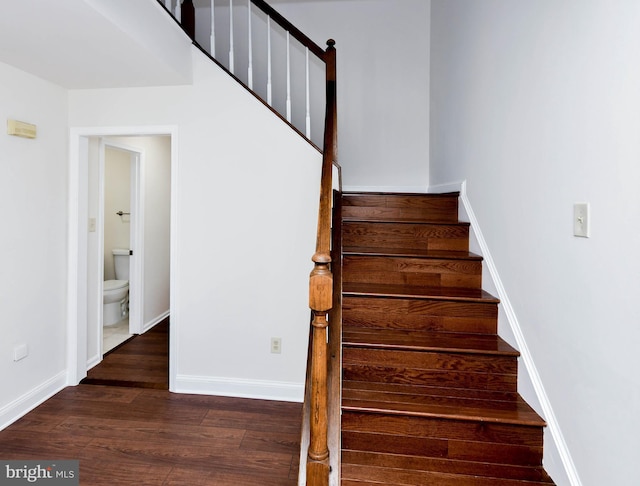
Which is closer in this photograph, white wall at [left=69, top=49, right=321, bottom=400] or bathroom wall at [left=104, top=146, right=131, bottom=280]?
white wall at [left=69, top=49, right=321, bottom=400]

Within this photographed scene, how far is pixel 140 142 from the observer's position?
390cm

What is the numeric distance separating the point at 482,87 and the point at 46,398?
3.59 metres

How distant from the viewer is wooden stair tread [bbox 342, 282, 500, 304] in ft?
6.75

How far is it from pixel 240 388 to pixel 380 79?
3015mm

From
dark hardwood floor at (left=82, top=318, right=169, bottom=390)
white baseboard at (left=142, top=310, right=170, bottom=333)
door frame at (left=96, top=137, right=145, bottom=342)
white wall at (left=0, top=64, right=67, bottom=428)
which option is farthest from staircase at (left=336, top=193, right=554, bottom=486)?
white baseboard at (left=142, top=310, right=170, bottom=333)

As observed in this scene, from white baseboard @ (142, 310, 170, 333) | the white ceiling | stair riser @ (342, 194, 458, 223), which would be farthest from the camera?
white baseboard @ (142, 310, 170, 333)

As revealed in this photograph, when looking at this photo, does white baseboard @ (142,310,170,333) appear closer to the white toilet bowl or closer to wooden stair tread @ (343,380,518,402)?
the white toilet bowl

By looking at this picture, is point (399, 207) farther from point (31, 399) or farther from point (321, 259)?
point (31, 399)

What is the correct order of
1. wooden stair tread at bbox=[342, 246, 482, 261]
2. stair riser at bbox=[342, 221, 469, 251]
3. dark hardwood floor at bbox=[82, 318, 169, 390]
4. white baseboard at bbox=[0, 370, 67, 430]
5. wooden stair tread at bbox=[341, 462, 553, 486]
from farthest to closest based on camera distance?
dark hardwood floor at bbox=[82, 318, 169, 390]
stair riser at bbox=[342, 221, 469, 251]
white baseboard at bbox=[0, 370, 67, 430]
wooden stair tread at bbox=[342, 246, 482, 261]
wooden stair tread at bbox=[341, 462, 553, 486]

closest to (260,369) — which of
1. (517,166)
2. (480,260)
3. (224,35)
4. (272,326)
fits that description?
(272,326)

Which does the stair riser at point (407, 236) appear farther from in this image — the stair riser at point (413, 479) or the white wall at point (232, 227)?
the stair riser at point (413, 479)

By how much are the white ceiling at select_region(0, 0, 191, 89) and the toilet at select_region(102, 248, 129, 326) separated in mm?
2269

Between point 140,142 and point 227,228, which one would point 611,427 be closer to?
point 227,228

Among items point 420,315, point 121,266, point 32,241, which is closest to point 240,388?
point 420,315
